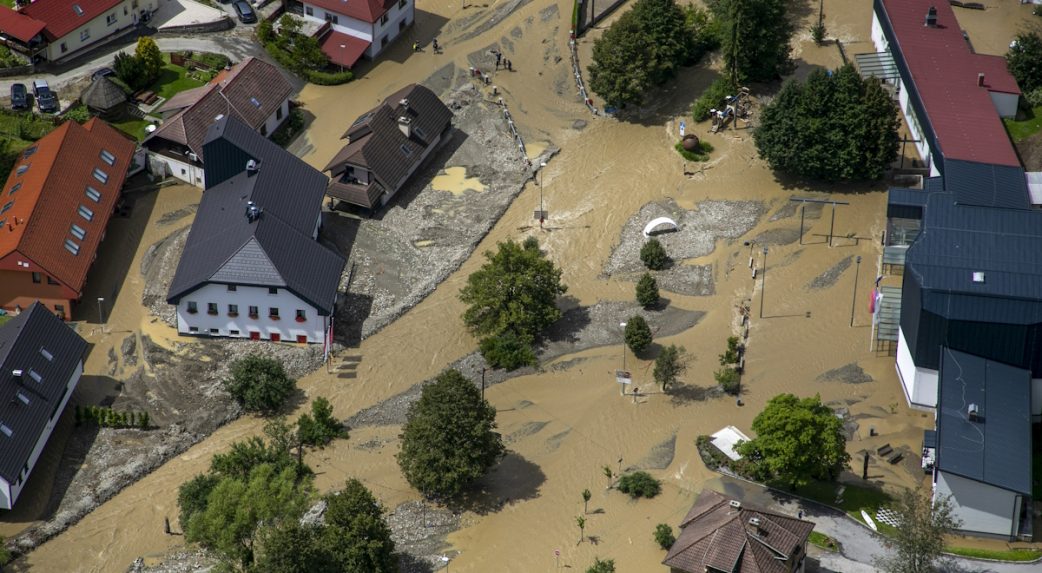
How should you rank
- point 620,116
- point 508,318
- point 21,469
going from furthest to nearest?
point 620,116
point 508,318
point 21,469

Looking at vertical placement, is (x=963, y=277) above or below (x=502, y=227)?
above

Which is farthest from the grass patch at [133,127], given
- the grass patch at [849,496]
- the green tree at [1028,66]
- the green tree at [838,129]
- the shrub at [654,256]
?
the green tree at [1028,66]

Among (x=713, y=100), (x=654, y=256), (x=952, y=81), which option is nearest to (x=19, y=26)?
(x=713, y=100)

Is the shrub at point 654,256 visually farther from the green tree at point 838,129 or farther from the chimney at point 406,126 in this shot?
the chimney at point 406,126

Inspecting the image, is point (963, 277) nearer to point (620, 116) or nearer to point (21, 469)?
point (620, 116)

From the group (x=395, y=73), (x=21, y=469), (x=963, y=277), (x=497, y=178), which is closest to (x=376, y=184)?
(x=497, y=178)

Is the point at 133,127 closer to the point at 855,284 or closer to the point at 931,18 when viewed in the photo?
the point at 855,284

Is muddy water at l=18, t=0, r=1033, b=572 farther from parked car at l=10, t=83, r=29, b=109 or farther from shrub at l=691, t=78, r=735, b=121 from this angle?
parked car at l=10, t=83, r=29, b=109

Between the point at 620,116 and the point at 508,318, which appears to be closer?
the point at 508,318

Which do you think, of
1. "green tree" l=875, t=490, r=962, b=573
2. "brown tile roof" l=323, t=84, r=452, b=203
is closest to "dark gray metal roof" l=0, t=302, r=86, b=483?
"brown tile roof" l=323, t=84, r=452, b=203
